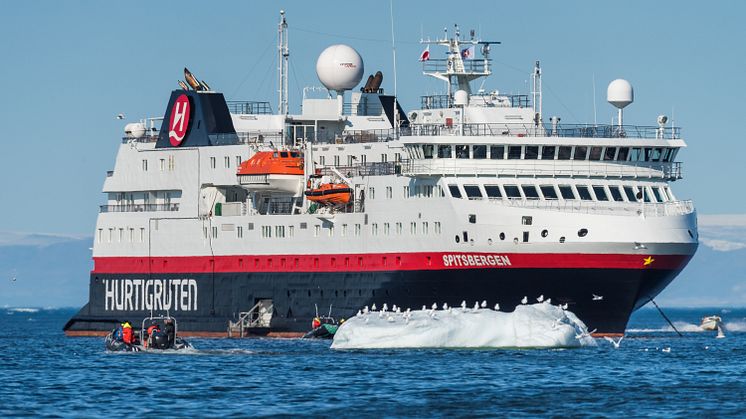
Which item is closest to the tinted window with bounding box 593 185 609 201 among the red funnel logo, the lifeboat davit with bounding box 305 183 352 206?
the lifeboat davit with bounding box 305 183 352 206

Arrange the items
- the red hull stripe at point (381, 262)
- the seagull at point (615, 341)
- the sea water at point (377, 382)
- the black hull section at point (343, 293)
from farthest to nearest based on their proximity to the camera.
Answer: the black hull section at point (343, 293)
the red hull stripe at point (381, 262)
the seagull at point (615, 341)
the sea water at point (377, 382)

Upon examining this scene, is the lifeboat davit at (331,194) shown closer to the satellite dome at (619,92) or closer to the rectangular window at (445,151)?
the rectangular window at (445,151)

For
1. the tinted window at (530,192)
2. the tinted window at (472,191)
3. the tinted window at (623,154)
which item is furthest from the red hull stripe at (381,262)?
the tinted window at (623,154)

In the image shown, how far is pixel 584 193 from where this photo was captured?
3425 inches

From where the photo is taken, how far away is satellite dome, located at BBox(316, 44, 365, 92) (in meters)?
102

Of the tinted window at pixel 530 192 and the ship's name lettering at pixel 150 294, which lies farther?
the ship's name lettering at pixel 150 294

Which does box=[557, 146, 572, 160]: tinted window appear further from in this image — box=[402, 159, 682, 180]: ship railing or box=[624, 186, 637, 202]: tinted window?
box=[624, 186, 637, 202]: tinted window

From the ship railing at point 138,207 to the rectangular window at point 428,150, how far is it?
19.6 meters

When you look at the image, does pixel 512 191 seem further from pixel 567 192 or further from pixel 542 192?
pixel 567 192

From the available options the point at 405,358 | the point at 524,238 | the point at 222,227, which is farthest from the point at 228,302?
the point at 405,358

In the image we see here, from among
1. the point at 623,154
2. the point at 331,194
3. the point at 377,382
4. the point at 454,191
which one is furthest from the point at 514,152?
the point at 377,382

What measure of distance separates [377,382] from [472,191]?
2417 centimetres

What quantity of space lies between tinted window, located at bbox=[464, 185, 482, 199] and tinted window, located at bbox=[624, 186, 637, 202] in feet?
24.1

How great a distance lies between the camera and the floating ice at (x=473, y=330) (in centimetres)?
7769
